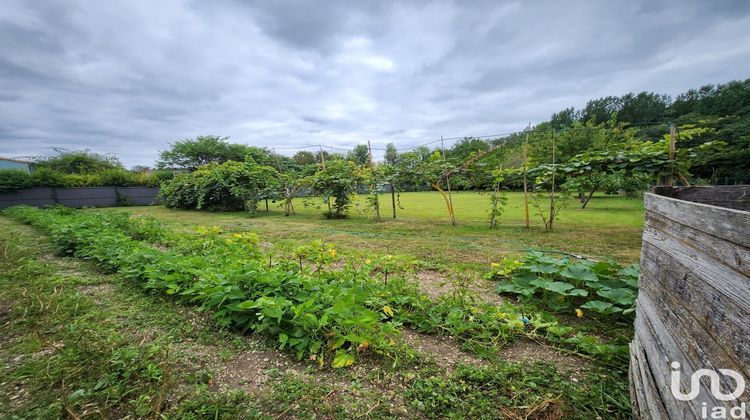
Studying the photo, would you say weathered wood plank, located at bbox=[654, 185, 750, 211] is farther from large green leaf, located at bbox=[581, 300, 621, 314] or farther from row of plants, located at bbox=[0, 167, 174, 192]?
row of plants, located at bbox=[0, 167, 174, 192]

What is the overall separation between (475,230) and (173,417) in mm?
6499

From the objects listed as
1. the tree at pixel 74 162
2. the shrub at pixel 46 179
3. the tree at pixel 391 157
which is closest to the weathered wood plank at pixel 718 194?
the tree at pixel 391 157

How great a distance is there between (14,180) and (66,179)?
1906 millimetres

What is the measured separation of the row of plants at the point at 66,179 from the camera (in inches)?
563

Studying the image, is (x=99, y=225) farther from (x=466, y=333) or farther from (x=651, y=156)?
(x=651, y=156)

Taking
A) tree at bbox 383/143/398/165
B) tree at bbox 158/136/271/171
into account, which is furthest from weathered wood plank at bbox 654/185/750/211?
tree at bbox 158/136/271/171

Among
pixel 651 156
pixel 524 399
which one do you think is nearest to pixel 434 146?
pixel 651 156

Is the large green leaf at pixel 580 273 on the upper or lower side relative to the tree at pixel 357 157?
lower

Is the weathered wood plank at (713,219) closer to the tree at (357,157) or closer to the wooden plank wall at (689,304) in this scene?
the wooden plank wall at (689,304)

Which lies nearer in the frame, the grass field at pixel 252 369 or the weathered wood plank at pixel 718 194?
the grass field at pixel 252 369

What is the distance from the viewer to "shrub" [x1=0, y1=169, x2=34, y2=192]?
13961mm

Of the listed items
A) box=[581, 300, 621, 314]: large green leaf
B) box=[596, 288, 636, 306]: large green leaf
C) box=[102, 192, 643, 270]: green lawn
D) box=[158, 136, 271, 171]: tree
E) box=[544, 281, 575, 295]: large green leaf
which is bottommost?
box=[102, 192, 643, 270]: green lawn

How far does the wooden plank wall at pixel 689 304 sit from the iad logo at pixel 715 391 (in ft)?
0.04

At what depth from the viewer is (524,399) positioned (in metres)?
1.52
